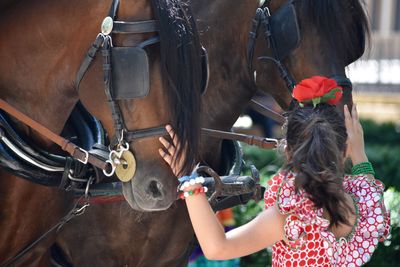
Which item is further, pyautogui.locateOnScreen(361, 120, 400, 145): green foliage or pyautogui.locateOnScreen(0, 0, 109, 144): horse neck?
pyautogui.locateOnScreen(361, 120, 400, 145): green foliage

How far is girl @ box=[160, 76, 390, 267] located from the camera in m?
2.70

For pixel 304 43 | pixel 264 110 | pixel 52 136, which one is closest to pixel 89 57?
pixel 52 136

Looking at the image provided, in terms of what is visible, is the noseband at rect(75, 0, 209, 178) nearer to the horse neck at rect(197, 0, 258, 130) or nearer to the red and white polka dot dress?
Answer: the red and white polka dot dress

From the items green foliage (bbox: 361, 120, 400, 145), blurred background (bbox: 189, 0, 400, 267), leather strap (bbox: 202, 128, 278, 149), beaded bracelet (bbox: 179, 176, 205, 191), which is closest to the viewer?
beaded bracelet (bbox: 179, 176, 205, 191)

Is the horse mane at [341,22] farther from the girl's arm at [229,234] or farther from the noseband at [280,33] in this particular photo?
the girl's arm at [229,234]

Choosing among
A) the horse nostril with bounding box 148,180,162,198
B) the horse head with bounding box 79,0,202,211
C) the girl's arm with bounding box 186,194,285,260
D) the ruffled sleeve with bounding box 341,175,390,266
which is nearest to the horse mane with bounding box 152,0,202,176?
the horse head with bounding box 79,0,202,211

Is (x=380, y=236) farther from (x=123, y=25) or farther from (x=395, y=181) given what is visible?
(x=395, y=181)

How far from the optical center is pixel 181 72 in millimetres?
2867

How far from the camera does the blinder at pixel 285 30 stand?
371 cm

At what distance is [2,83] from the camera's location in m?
3.10

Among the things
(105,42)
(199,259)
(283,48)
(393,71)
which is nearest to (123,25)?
(105,42)

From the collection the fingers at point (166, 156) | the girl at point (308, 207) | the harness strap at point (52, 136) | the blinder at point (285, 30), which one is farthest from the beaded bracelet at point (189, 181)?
the blinder at point (285, 30)

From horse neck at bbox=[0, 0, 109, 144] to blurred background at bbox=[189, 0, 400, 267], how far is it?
0.84 metres

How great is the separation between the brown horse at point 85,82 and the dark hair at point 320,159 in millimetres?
376
